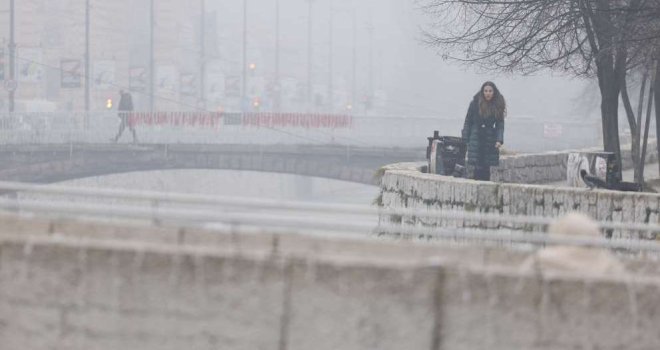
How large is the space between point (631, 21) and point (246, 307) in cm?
1427

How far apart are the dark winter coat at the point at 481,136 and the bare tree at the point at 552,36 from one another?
1840 mm

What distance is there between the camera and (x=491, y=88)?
701 inches

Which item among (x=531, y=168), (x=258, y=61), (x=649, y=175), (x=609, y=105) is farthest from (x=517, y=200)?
(x=258, y=61)

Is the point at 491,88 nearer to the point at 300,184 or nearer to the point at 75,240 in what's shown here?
the point at 75,240

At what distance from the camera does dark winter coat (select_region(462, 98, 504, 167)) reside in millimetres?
18219

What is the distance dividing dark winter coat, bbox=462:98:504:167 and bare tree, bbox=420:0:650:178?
6.04 feet

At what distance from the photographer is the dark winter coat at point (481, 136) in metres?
18.2

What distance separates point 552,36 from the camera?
20.7 meters

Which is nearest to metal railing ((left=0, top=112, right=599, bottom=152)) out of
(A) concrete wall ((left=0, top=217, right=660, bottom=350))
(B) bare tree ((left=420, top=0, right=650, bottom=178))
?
(B) bare tree ((left=420, top=0, right=650, bottom=178))

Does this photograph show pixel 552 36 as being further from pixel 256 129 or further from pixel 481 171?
pixel 256 129

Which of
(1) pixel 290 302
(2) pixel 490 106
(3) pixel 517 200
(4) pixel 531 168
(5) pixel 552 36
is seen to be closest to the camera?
(1) pixel 290 302

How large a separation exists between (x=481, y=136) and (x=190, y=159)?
45341 millimetres

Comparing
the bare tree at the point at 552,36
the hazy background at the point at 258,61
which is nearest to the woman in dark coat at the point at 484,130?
the bare tree at the point at 552,36

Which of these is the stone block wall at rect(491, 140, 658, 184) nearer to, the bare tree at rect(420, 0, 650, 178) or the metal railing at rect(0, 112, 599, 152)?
the bare tree at rect(420, 0, 650, 178)
